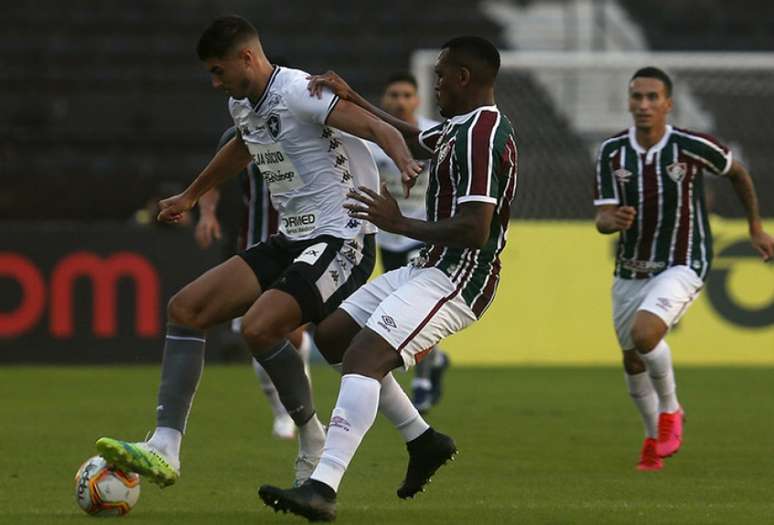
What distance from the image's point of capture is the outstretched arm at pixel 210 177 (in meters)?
6.93

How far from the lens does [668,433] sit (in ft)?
26.9

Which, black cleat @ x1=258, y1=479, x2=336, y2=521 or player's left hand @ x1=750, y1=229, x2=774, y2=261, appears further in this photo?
player's left hand @ x1=750, y1=229, x2=774, y2=261

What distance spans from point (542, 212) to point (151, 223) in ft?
13.6

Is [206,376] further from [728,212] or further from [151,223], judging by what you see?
[728,212]

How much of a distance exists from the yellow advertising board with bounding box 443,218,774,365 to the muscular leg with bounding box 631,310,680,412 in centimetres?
750

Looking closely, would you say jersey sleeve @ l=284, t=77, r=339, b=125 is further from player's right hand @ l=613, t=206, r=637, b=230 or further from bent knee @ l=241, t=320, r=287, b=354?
player's right hand @ l=613, t=206, r=637, b=230

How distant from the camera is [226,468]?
25.7ft

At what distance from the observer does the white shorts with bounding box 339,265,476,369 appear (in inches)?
232

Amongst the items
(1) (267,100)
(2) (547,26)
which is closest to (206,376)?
(1) (267,100)

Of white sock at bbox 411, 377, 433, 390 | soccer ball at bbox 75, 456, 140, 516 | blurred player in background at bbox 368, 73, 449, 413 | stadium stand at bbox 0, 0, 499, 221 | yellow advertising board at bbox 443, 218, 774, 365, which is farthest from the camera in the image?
stadium stand at bbox 0, 0, 499, 221

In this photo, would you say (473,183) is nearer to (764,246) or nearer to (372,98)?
(764,246)

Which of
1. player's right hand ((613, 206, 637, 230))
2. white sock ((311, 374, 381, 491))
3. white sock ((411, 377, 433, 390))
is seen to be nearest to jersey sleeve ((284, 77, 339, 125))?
white sock ((311, 374, 381, 491))

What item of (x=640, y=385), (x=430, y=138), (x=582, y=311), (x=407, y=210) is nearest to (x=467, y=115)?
(x=430, y=138)

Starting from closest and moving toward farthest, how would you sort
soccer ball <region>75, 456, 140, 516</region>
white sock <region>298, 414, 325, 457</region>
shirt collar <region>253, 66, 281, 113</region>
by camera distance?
soccer ball <region>75, 456, 140, 516</region>, shirt collar <region>253, 66, 281, 113</region>, white sock <region>298, 414, 325, 457</region>
